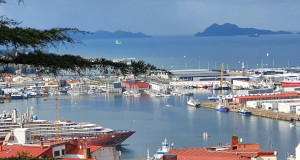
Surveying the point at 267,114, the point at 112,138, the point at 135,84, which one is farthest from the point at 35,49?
the point at 135,84

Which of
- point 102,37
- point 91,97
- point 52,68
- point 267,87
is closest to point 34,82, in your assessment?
point 91,97

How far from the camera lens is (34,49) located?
5.54 feet

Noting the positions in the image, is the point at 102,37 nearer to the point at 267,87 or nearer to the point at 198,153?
the point at 267,87

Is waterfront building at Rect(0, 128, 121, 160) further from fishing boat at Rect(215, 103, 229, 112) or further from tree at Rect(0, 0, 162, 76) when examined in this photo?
fishing boat at Rect(215, 103, 229, 112)

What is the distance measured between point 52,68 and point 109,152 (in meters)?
2.55

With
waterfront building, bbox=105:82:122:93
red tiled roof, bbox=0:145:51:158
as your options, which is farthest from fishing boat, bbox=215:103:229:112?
red tiled roof, bbox=0:145:51:158

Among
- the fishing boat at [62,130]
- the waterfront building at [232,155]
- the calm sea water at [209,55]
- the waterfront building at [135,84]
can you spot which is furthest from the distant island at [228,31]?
the waterfront building at [232,155]

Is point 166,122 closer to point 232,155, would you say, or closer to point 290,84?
point 290,84

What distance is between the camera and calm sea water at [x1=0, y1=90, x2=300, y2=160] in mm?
12180

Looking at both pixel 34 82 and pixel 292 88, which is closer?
pixel 292 88

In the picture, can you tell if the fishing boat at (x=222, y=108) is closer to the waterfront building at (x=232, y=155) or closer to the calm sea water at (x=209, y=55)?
the calm sea water at (x=209, y=55)

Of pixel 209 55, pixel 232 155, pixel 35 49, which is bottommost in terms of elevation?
pixel 232 155

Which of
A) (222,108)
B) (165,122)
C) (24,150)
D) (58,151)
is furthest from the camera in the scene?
(222,108)

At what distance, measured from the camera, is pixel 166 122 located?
624 inches
